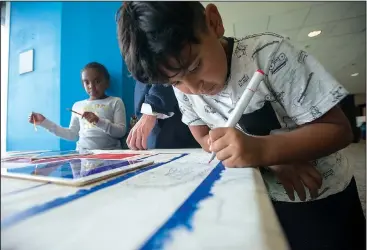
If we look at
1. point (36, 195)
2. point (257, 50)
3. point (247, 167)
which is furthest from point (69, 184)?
point (257, 50)

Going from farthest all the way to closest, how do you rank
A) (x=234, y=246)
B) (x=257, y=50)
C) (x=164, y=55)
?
(x=257, y=50), (x=164, y=55), (x=234, y=246)

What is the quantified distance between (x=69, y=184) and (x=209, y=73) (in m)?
0.15

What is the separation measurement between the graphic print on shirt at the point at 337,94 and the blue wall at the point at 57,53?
0.72 feet

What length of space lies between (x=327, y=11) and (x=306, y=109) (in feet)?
3.43

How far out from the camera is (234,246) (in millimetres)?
66

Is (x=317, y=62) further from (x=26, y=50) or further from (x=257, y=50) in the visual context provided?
(x=26, y=50)

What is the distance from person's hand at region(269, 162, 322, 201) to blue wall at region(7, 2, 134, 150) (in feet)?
0.68

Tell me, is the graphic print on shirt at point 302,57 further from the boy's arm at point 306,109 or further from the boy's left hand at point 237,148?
the boy's left hand at point 237,148

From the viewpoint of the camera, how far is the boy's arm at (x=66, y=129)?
160 millimetres

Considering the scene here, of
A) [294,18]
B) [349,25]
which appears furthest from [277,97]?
[349,25]

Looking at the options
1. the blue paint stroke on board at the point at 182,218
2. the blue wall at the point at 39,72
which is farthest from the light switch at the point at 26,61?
the blue paint stroke on board at the point at 182,218

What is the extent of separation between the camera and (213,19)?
17 cm

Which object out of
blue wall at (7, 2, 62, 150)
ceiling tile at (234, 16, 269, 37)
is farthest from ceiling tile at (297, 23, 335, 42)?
blue wall at (7, 2, 62, 150)

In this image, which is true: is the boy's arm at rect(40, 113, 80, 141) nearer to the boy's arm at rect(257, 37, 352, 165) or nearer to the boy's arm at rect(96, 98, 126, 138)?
the boy's arm at rect(96, 98, 126, 138)
